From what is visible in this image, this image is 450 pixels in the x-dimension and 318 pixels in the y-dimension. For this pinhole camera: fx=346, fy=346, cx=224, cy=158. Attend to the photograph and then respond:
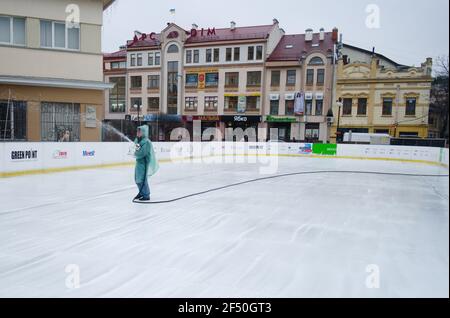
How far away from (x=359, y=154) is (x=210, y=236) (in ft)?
50.2

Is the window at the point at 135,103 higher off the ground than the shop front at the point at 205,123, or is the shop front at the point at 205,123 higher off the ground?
the window at the point at 135,103

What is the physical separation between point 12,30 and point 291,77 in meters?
20.8

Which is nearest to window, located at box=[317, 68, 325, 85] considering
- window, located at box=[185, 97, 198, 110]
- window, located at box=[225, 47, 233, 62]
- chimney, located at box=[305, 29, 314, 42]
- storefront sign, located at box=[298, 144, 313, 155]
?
chimney, located at box=[305, 29, 314, 42]

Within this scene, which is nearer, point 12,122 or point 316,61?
point 12,122

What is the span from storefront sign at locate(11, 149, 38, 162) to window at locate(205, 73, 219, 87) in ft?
66.6

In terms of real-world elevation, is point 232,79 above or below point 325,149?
above

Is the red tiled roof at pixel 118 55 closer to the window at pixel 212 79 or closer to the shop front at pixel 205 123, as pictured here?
the window at pixel 212 79

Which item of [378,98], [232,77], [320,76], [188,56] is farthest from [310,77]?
[188,56]

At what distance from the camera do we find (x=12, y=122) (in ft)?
35.7

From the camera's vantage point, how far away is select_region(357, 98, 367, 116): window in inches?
1046

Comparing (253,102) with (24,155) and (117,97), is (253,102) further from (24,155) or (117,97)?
(24,155)

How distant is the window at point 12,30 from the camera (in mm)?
12586

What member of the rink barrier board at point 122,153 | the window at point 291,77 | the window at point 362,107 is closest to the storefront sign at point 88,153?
the rink barrier board at point 122,153

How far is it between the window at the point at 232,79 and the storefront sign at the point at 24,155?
20.2 m
